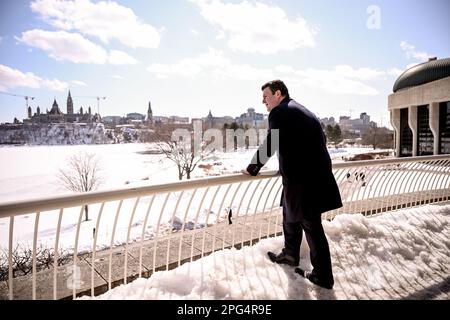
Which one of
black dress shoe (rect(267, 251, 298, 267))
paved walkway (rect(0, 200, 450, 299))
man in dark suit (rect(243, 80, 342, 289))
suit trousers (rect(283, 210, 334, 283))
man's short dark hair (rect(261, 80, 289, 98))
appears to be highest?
man's short dark hair (rect(261, 80, 289, 98))

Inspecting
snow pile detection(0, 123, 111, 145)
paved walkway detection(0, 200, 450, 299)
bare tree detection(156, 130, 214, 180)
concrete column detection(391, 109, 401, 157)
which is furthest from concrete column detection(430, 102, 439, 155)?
snow pile detection(0, 123, 111, 145)

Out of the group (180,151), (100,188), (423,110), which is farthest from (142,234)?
(423,110)

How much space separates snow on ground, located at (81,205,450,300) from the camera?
276cm

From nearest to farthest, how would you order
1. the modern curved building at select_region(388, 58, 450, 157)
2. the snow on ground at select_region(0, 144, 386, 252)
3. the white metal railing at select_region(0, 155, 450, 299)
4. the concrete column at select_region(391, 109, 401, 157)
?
1. the white metal railing at select_region(0, 155, 450, 299)
2. the snow on ground at select_region(0, 144, 386, 252)
3. the modern curved building at select_region(388, 58, 450, 157)
4. the concrete column at select_region(391, 109, 401, 157)

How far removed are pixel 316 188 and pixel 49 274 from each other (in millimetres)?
3066

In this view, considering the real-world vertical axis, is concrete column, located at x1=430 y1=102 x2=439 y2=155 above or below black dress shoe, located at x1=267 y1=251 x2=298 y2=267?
above

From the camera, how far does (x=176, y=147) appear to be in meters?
37.2

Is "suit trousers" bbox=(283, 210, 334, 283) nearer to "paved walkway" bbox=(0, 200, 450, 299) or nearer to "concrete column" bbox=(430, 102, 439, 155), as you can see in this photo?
"paved walkway" bbox=(0, 200, 450, 299)

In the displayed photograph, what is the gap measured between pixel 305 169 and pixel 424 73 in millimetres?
47054

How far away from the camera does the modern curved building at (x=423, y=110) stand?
2817 cm

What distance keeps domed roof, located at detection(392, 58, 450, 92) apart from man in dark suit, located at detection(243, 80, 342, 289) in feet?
150

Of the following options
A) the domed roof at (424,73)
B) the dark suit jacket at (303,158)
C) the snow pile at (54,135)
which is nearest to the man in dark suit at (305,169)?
the dark suit jacket at (303,158)

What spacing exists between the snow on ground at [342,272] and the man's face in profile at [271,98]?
187 cm

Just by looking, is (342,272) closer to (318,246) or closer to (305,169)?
(318,246)
